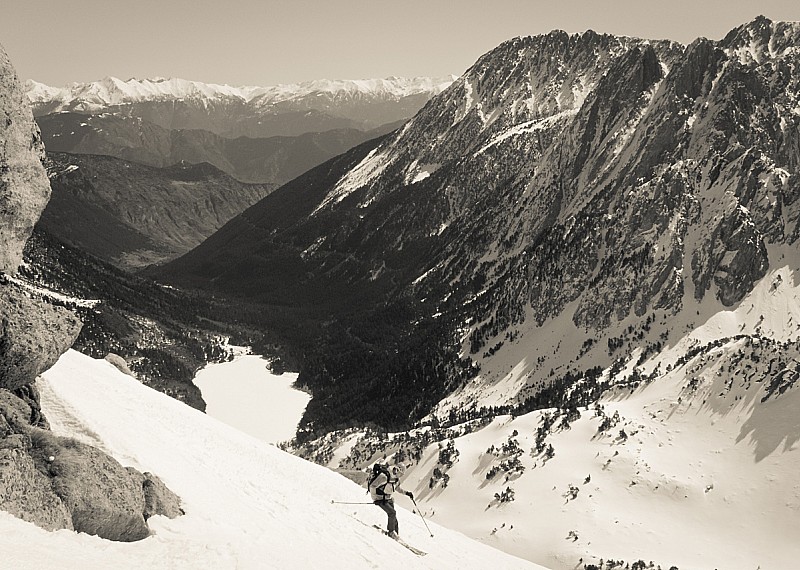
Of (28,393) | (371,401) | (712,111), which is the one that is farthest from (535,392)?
(28,393)

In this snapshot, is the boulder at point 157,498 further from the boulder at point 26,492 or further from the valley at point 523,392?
the boulder at point 26,492

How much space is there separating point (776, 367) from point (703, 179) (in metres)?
71.5

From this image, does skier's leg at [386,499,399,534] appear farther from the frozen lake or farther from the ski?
the frozen lake

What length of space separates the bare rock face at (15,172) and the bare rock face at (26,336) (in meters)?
1.35

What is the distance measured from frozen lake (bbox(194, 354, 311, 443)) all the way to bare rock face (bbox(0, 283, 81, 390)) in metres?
107

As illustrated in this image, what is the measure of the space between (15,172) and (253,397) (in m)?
141

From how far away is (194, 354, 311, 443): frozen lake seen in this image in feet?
439

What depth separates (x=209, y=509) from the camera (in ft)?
68.7

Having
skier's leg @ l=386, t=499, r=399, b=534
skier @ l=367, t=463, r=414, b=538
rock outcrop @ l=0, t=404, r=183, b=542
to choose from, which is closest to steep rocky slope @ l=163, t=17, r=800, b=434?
skier @ l=367, t=463, r=414, b=538

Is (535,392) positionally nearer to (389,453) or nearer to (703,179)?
(389,453)

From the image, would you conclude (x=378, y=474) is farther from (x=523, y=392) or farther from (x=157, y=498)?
(x=523, y=392)

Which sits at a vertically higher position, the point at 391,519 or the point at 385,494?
the point at 385,494

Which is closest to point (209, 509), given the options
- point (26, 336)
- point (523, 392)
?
point (26, 336)

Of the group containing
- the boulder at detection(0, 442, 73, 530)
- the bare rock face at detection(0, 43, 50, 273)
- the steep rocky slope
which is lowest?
the boulder at detection(0, 442, 73, 530)
